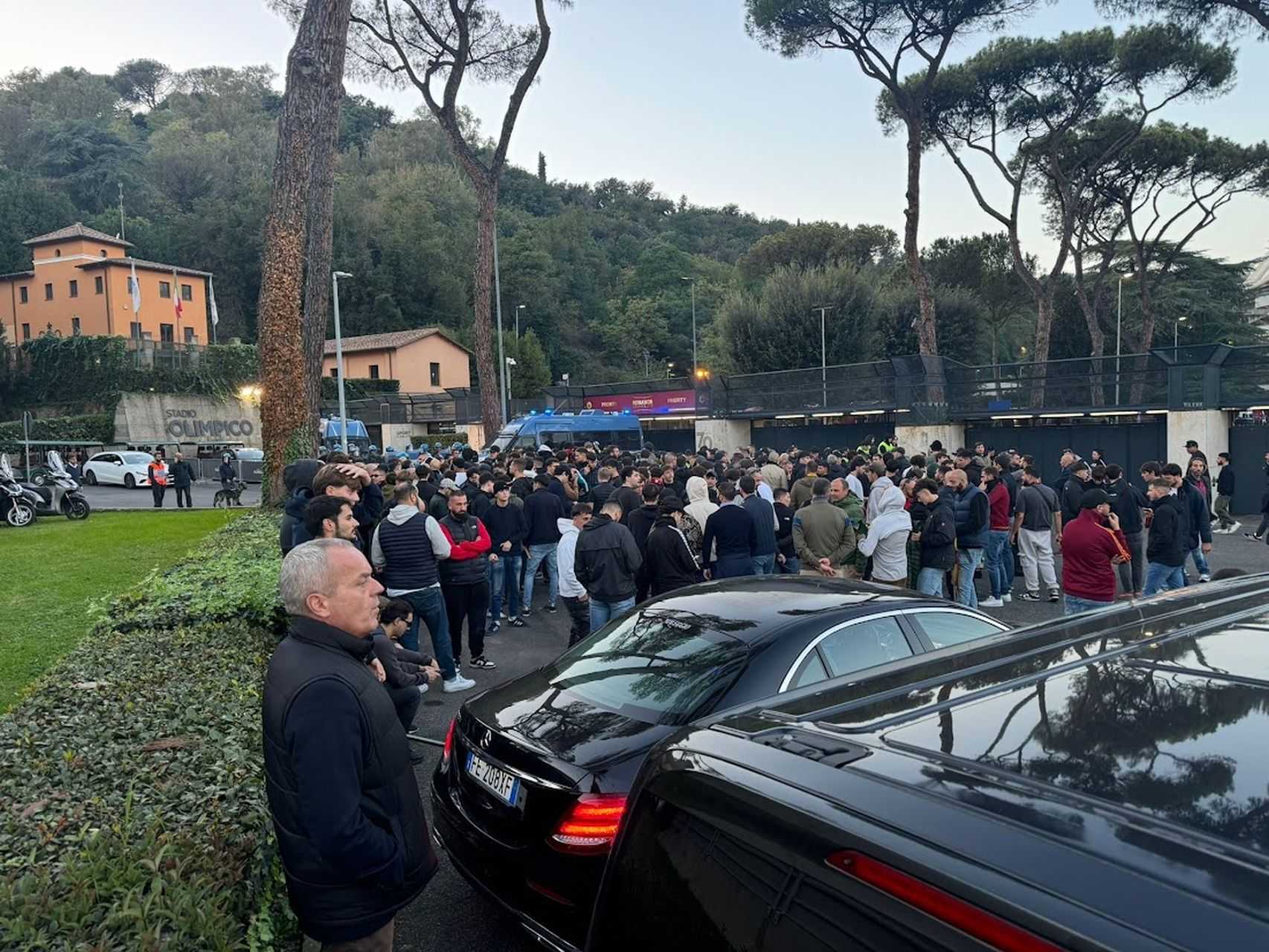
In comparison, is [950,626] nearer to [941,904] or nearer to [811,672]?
[811,672]

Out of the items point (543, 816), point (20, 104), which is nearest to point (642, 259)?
point (20, 104)

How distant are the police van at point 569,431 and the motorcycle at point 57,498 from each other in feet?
31.5

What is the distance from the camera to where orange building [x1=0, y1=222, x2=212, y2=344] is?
51.6 meters

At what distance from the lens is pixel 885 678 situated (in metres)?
2.07

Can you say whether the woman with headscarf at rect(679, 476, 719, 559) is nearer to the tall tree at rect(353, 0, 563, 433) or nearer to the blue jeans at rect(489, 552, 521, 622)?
the blue jeans at rect(489, 552, 521, 622)

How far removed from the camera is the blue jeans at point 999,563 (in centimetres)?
1066

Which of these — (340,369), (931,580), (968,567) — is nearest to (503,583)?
(931,580)

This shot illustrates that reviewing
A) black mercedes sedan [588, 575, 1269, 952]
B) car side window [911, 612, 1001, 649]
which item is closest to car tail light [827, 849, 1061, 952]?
black mercedes sedan [588, 575, 1269, 952]

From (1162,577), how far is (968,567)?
6.47 ft

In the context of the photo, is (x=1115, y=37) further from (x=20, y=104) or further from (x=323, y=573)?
(x=20, y=104)

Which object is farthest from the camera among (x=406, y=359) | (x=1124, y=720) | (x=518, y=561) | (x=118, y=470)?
(x=406, y=359)

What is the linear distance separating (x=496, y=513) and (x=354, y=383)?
1820 inches

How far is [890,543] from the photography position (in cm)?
825

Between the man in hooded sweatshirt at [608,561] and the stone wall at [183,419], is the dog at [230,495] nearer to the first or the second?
the man in hooded sweatshirt at [608,561]
